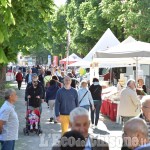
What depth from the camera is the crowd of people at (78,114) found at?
3994 millimetres

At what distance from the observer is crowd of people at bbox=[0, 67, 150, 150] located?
157 inches

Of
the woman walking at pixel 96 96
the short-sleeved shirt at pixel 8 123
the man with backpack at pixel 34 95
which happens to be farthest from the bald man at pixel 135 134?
the woman walking at pixel 96 96

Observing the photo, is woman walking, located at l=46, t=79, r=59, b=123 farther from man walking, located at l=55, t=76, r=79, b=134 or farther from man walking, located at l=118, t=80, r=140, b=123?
man walking, located at l=55, t=76, r=79, b=134

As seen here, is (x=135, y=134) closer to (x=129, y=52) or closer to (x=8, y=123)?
(x=8, y=123)

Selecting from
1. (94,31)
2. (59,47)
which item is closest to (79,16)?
(94,31)

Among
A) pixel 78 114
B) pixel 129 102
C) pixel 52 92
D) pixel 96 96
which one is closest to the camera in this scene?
pixel 78 114

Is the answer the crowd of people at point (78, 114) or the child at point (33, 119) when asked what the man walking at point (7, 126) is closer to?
the crowd of people at point (78, 114)

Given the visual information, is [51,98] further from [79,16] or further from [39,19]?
[79,16]

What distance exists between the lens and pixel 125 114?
10883 mm

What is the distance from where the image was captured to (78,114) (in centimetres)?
464

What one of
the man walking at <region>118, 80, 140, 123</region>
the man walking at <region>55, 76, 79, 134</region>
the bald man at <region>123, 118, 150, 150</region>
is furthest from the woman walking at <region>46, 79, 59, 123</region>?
the bald man at <region>123, 118, 150, 150</region>

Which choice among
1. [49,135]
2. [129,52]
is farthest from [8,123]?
[129,52]

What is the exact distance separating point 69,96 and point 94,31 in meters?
37.1

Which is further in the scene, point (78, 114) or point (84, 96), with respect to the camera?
point (84, 96)
